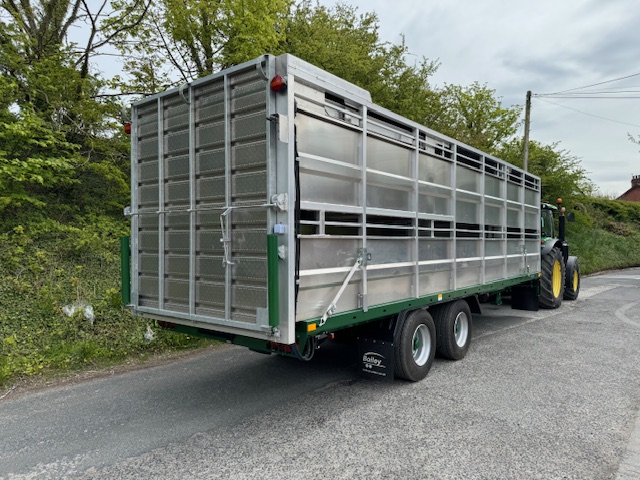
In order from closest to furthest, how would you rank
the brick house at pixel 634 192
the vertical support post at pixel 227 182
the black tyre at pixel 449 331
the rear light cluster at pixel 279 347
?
the rear light cluster at pixel 279 347 → the vertical support post at pixel 227 182 → the black tyre at pixel 449 331 → the brick house at pixel 634 192

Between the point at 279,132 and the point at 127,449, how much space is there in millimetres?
2757

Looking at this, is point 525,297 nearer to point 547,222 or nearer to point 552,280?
point 552,280

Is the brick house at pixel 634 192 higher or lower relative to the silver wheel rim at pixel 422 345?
higher

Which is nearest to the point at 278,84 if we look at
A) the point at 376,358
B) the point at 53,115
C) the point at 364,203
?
the point at 364,203

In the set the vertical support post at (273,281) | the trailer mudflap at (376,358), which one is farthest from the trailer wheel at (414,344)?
the vertical support post at (273,281)

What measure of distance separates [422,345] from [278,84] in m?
3.39

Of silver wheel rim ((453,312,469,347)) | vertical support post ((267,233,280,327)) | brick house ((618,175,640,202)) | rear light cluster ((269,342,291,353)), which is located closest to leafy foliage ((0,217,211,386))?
rear light cluster ((269,342,291,353))

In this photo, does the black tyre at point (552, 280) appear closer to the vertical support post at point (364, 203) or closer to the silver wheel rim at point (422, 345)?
the silver wheel rim at point (422, 345)

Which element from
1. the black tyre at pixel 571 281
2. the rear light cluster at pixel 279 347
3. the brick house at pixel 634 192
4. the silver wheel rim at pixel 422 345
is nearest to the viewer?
the rear light cluster at pixel 279 347

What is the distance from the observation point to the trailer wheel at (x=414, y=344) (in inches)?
181

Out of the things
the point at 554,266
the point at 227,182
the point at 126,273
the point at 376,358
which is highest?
the point at 227,182

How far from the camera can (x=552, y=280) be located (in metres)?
9.63

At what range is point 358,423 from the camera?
151 inches

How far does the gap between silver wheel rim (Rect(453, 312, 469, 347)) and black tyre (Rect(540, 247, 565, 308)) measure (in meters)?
4.23
